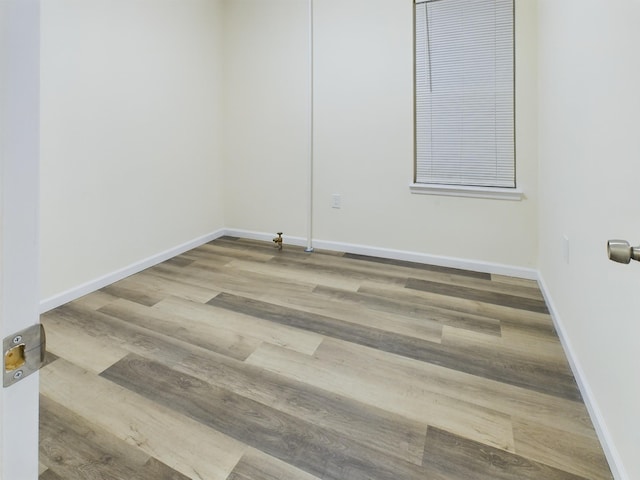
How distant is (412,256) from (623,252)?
7.96 ft

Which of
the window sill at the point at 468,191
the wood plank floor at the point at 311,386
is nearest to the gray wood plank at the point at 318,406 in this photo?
the wood plank floor at the point at 311,386

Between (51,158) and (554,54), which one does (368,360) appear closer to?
(554,54)

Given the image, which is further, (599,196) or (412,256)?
(412,256)

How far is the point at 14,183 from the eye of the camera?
0.38 m

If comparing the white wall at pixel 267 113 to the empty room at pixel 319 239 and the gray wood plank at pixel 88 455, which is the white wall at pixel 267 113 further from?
the gray wood plank at pixel 88 455

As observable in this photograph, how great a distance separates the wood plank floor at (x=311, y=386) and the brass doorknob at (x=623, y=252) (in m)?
0.81

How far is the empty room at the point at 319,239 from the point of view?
46.1 inches

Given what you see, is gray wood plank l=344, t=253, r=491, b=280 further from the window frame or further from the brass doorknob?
the brass doorknob

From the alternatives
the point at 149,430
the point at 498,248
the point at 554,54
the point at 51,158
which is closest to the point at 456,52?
the point at 554,54

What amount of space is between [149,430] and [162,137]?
2433 millimetres

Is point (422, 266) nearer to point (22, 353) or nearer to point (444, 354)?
point (444, 354)

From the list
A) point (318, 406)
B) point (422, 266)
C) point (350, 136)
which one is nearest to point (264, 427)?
point (318, 406)

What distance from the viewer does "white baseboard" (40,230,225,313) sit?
2.32m

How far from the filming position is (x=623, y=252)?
773 mm
